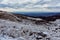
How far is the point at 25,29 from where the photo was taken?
3.48 m

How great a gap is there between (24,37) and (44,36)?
0.45 meters

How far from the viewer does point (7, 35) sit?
3.15 metres

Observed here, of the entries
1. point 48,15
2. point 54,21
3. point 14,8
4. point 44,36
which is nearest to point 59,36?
point 44,36

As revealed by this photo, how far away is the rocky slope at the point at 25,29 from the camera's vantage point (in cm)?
318

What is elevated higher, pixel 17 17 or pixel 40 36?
pixel 17 17

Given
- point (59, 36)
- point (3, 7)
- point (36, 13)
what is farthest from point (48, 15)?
point (3, 7)

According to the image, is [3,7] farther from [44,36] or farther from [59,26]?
[59,26]

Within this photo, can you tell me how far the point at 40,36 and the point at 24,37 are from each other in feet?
1.13

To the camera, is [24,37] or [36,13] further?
[36,13]

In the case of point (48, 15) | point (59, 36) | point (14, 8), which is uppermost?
point (14, 8)

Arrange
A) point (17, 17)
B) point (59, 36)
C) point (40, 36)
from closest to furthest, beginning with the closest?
point (40, 36)
point (59, 36)
point (17, 17)

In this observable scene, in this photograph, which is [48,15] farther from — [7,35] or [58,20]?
[7,35]

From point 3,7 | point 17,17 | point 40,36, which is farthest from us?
point 17,17

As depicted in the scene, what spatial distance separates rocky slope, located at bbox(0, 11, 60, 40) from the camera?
3.18 m
